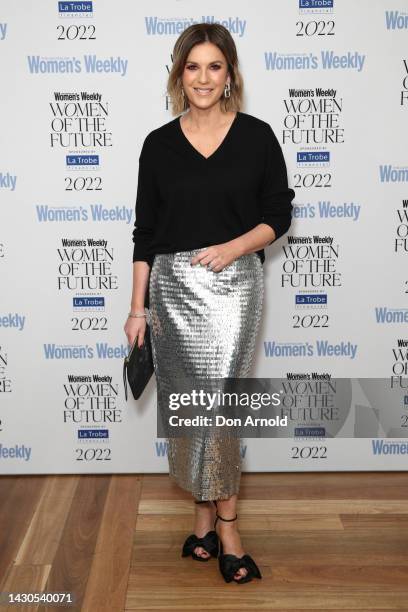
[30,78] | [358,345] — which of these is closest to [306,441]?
[358,345]

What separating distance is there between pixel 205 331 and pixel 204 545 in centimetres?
78

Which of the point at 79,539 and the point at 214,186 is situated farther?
the point at 79,539

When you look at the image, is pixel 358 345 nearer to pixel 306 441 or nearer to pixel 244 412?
pixel 306 441

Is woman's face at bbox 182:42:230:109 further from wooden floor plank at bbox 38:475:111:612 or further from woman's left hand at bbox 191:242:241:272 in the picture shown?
wooden floor plank at bbox 38:475:111:612

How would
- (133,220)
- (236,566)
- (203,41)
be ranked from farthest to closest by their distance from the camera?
1. (133,220)
2. (236,566)
3. (203,41)

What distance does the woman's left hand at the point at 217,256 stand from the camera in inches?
91.3

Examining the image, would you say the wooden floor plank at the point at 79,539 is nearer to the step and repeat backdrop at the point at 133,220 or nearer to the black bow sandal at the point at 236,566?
the step and repeat backdrop at the point at 133,220

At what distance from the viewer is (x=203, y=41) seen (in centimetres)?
230

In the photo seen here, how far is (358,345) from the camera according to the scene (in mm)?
3211

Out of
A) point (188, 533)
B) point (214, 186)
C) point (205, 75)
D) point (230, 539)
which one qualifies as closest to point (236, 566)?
point (230, 539)

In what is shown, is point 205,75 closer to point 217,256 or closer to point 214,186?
point 214,186

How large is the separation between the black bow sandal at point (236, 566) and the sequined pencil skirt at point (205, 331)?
0.20m

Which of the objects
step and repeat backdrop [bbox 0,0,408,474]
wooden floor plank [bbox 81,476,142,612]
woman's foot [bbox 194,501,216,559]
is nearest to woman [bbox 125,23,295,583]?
woman's foot [bbox 194,501,216,559]

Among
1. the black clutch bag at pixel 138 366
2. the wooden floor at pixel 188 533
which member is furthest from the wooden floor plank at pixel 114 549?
the black clutch bag at pixel 138 366
